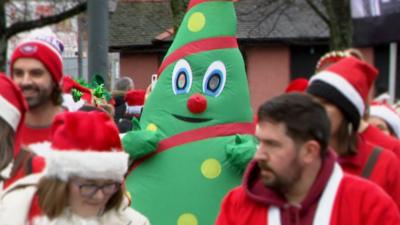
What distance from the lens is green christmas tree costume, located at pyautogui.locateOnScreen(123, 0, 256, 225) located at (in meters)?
6.79

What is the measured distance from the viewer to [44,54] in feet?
18.0

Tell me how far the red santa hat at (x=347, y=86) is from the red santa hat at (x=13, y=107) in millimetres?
1480

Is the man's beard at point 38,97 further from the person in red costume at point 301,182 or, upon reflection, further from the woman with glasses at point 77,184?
the person in red costume at point 301,182

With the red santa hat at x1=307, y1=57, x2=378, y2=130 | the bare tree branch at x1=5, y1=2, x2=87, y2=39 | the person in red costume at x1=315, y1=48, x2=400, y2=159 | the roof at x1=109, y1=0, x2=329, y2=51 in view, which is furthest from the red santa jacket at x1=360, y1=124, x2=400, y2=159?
the bare tree branch at x1=5, y1=2, x2=87, y2=39

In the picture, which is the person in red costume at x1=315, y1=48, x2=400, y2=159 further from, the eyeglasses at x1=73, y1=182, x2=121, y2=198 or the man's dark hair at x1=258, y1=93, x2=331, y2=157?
the eyeglasses at x1=73, y1=182, x2=121, y2=198

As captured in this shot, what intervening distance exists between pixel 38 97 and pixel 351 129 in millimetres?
1717

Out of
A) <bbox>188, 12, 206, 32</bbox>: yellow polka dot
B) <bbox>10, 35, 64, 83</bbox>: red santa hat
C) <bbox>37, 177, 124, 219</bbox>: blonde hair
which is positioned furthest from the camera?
<bbox>188, 12, 206, 32</bbox>: yellow polka dot

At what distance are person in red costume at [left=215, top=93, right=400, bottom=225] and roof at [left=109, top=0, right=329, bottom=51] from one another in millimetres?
6048

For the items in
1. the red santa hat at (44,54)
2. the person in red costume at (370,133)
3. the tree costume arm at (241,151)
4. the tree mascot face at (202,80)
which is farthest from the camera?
the tree mascot face at (202,80)

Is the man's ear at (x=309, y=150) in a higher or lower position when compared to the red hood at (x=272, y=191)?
higher

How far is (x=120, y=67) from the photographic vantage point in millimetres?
13273

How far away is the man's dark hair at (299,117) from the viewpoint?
12.4 ft

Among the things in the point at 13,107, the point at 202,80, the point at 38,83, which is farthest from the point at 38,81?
the point at 202,80

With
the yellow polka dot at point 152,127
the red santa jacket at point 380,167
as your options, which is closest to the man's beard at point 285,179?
the red santa jacket at point 380,167
